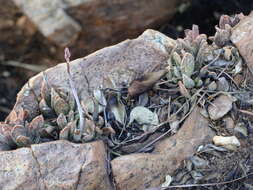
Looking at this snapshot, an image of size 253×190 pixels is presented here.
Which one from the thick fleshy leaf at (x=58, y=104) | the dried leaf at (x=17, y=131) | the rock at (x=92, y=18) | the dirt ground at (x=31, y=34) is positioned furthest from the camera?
the dirt ground at (x=31, y=34)

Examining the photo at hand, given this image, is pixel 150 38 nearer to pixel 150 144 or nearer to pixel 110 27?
pixel 150 144

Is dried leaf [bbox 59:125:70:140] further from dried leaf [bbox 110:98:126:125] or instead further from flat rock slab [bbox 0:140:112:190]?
dried leaf [bbox 110:98:126:125]

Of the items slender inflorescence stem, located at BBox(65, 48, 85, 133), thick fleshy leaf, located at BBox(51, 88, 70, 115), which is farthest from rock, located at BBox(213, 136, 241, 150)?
thick fleshy leaf, located at BBox(51, 88, 70, 115)

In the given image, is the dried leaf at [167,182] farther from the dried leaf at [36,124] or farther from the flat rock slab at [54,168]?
the dried leaf at [36,124]

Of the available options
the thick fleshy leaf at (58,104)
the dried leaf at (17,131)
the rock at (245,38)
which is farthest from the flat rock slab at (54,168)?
the rock at (245,38)

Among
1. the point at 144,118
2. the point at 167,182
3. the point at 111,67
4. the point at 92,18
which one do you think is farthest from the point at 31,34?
the point at 167,182

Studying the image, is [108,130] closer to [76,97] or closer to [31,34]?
[76,97]

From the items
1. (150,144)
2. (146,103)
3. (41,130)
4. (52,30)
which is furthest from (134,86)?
(52,30)
